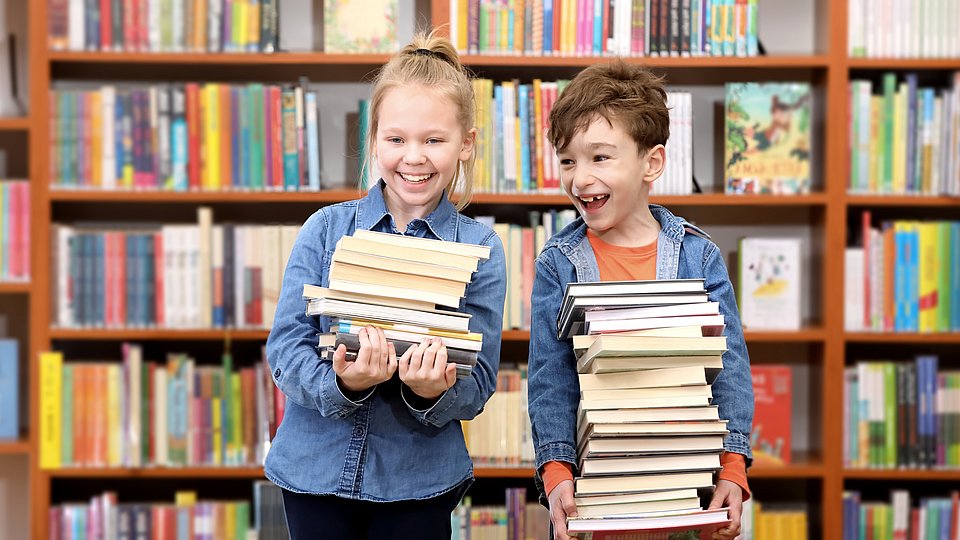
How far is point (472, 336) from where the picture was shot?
4.38ft

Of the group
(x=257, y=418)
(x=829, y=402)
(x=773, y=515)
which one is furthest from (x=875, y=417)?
(x=257, y=418)

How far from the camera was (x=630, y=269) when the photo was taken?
1563 millimetres

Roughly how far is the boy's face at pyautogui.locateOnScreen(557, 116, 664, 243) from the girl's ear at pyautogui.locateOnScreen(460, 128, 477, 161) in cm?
14

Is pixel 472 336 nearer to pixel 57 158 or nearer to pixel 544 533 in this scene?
pixel 544 533

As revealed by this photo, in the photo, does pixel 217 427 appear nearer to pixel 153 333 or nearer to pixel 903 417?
pixel 153 333

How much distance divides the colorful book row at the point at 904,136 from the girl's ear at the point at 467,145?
1701 millimetres

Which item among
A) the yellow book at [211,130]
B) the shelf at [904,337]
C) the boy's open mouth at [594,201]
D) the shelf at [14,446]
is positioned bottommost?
the shelf at [14,446]

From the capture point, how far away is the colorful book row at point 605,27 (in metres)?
2.84

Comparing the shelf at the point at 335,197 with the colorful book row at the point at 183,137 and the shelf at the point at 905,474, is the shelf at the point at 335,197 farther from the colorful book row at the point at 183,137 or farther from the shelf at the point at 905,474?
the shelf at the point at 905,474

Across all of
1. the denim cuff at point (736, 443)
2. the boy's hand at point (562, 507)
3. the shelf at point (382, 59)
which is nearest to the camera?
the boy's hand at point (562, 507)

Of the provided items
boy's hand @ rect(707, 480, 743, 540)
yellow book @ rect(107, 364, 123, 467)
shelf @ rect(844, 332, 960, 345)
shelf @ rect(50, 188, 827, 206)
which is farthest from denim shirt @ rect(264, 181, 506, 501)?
shelf @ rect(844, 332, 960, 345)

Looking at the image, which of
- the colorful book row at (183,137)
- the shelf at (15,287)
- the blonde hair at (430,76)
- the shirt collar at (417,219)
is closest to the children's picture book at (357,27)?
the colorful book row at (183,137)

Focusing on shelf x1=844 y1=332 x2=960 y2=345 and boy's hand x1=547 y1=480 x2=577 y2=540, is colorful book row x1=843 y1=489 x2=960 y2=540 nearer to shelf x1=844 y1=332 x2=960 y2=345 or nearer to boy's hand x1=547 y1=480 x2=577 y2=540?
shelf x1=844 y1=332 x2=960 y2=345

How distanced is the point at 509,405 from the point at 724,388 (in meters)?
1.35
